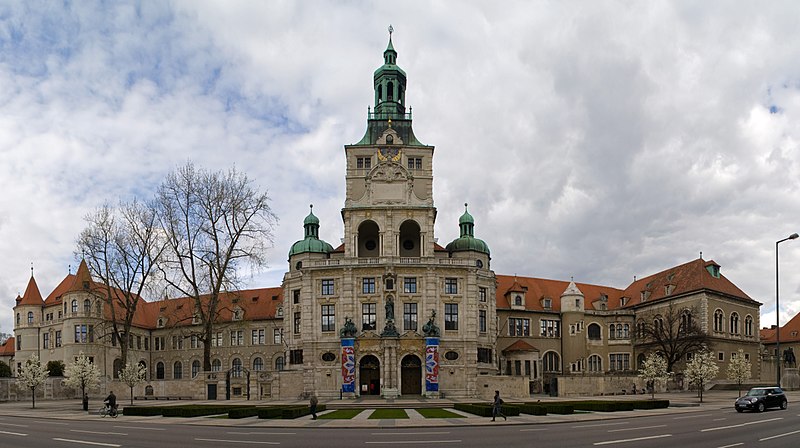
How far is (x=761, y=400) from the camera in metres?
42.1

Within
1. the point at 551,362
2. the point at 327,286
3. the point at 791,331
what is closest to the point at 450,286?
the point at 327,286

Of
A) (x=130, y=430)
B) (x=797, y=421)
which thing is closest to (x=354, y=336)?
(x=130, y=430)

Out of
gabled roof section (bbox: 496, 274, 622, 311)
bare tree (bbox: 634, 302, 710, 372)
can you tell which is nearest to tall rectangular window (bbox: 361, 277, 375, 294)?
gabled roof section (bbox: 496, 274, 622, 311)

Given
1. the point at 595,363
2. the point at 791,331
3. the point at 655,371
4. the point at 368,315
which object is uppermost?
the point at 368,315

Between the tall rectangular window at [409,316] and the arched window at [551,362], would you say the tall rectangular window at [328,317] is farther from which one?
the arched window at [551,362]

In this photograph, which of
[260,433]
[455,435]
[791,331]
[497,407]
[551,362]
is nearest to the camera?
[455,435]

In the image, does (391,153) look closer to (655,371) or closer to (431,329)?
(431,329)

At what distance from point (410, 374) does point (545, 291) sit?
110 ft

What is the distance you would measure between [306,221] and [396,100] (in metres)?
17.8

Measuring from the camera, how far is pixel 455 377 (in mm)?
70625

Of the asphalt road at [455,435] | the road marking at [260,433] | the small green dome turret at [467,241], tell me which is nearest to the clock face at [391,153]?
the small green dome turret at [467,241]

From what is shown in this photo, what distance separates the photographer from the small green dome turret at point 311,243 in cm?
8331

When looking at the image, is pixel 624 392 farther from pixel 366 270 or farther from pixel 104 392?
pixel 104 392

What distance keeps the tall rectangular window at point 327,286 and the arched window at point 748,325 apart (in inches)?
2034
